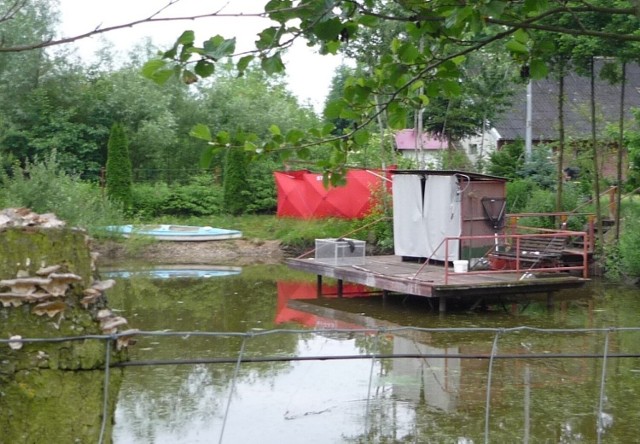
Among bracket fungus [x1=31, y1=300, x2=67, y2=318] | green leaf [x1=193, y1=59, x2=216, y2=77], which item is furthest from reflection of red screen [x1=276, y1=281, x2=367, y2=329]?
bracket fungus [x1=31, y1=300, x2=67, y2=318]

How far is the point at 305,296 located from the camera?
18.1 meters

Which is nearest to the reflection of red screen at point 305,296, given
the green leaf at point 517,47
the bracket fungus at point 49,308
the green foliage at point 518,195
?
the green foliage at point 518,195

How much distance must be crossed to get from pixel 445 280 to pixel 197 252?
1143 cm

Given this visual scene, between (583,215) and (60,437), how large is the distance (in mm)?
20258

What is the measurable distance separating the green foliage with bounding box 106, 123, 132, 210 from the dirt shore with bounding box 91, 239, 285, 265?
3109mm

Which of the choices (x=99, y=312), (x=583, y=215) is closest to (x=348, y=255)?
(x=583, y=215)

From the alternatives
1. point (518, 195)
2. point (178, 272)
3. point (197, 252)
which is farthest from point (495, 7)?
point (197, 252)

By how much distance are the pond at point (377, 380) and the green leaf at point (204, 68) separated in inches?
49.3

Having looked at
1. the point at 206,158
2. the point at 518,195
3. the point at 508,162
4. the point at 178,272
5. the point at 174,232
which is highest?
the point at 206,158

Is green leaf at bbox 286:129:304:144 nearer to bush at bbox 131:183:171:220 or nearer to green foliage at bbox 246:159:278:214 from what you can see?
bush at bbox 131:183:171:220

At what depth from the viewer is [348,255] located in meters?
19.2

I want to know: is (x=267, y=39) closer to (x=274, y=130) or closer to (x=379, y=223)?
(x=274, y=130)

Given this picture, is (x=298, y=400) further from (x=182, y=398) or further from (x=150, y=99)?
(x=150, y=99)

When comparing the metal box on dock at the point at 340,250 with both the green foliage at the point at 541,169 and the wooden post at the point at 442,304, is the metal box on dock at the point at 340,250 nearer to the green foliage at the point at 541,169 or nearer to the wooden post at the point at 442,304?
the wooden post at the point at 442,304
